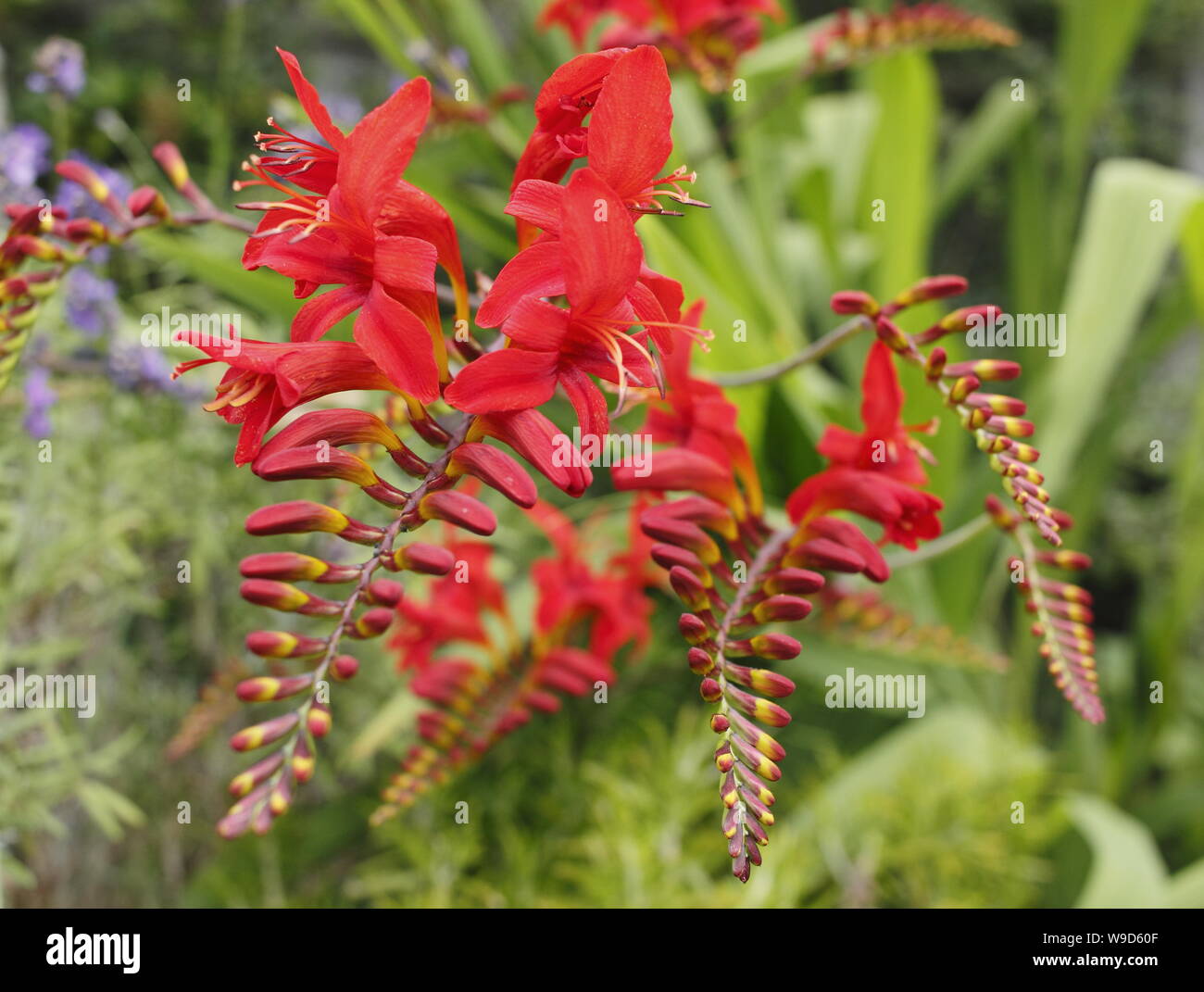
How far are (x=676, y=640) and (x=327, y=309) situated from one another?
726 millimetres

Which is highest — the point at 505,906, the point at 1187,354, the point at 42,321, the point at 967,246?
the point at 967,246

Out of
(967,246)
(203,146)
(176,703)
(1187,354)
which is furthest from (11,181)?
(1187,354)

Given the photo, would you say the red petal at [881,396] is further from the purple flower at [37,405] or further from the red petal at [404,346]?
the purple flower at [37,405]

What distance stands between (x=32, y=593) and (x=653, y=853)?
1.68ft

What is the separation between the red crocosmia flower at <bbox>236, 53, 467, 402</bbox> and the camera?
29 centimetres

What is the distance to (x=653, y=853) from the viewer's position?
753 mm

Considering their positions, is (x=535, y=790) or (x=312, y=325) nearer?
(x=312, y=325)

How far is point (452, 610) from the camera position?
2.33 feet

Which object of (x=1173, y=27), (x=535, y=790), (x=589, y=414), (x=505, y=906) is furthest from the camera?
(x=1173, y=27)

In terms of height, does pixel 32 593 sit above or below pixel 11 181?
below

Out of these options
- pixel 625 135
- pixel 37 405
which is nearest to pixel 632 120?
pixel 625 135

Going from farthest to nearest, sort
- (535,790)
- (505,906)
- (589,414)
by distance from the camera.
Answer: (535,790), (505,906), (589,414)

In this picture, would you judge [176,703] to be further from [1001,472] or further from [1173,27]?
[1173,27]

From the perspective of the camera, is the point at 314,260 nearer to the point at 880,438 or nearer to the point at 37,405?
the point at 880,438
